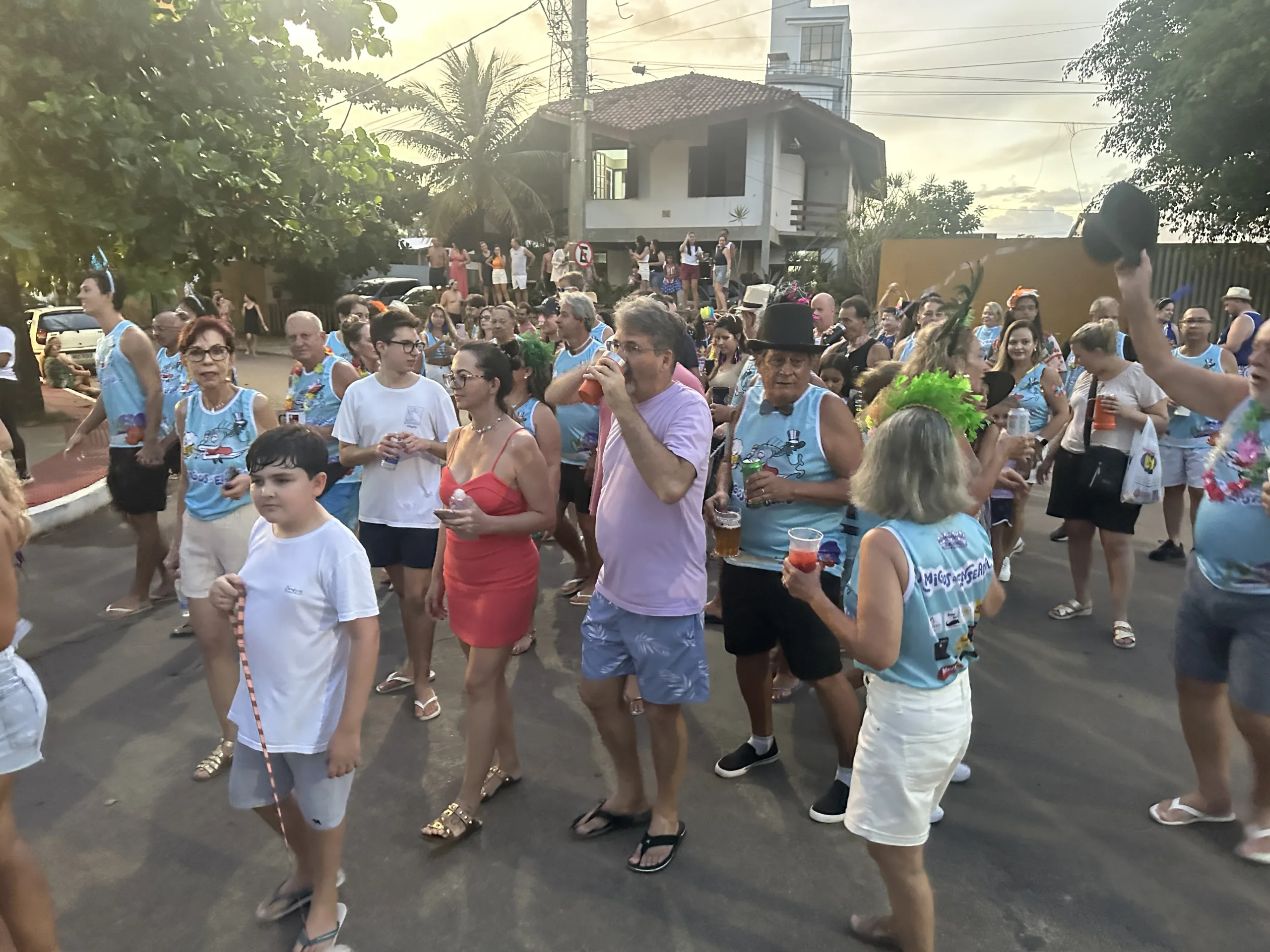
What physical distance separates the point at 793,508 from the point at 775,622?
1.53 ft

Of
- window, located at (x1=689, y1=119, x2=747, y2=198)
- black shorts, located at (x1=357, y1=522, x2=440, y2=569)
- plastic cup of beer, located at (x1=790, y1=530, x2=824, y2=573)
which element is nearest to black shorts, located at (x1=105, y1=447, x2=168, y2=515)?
black shorts, located at (x1=357, y1=522, x2=440, y2=569)

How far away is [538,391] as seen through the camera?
13.8ft

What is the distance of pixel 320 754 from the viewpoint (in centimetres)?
247

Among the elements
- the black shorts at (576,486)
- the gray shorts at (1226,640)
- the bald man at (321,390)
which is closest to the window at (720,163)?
the black shorts at (576,486)

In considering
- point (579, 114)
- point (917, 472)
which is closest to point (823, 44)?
point (579, 114)

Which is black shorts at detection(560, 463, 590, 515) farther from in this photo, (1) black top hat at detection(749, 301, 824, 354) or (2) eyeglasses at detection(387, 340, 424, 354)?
(1) black top hat at detection(749, 301, 824, 354)

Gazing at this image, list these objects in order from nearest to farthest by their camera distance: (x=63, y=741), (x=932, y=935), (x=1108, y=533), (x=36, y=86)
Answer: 1. (x=932, y=935)
2. (x=63, y=741)
3. (x=1108, y=533)
4. (x=36, y=86)

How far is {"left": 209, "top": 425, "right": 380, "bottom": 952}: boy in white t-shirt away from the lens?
7.93ft

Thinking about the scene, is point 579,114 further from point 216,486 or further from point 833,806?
point 833,806

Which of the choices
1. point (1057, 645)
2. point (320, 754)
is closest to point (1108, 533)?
point (1057, 645)

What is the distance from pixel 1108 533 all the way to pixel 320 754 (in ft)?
15.1

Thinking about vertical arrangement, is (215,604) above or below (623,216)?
below

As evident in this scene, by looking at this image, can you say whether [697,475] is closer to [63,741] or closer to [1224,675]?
[1224,675]

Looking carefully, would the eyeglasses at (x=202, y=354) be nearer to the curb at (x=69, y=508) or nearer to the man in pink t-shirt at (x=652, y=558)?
the man in pink t-shirt at (x=652, y=558)
